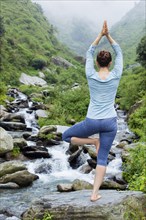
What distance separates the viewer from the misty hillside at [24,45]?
7836 centimetres

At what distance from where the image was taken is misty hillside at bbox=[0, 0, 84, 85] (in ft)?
257

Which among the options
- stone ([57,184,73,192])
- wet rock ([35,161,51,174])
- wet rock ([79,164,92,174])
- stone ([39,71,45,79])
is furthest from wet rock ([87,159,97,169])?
stone ([39,71,45,79])

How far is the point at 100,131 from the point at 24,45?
106 metres

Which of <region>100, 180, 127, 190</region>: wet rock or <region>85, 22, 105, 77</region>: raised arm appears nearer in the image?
<region>85, 22, 105, 77</region>: raised arm

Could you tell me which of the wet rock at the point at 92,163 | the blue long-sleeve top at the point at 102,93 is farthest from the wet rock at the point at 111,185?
the blue long-sleeve top at the point at 102,93

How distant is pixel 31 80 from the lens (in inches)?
3095

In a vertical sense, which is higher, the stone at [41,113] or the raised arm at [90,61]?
the raised arm at [90,61]

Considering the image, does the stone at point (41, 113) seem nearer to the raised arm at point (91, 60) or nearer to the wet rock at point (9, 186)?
the wet rock at point (9, 186)

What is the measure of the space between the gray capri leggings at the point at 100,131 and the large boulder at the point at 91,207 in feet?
3.64

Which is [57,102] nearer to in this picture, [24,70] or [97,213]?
[97,213]

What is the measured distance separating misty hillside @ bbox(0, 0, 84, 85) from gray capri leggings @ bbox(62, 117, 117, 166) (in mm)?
61026

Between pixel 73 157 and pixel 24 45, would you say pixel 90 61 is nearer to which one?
pixel 73 157

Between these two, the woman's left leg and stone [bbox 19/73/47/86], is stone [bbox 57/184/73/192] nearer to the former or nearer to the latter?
the woman's left leg

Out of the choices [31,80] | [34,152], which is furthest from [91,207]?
[31,80]
